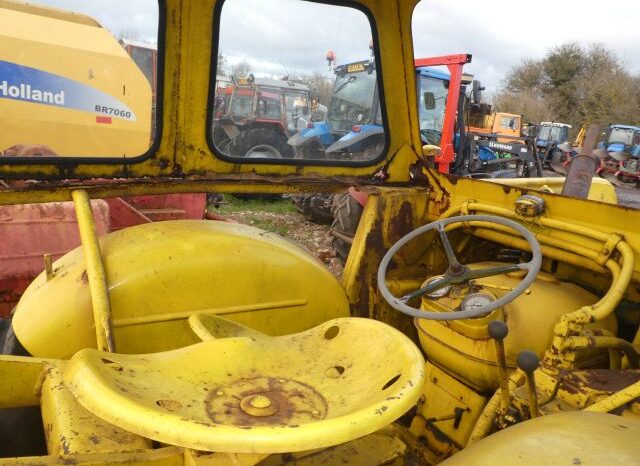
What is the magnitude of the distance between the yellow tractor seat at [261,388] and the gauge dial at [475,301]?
501 mm

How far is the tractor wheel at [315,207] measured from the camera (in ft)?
24.3

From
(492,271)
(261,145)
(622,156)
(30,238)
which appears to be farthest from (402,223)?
(622,156)

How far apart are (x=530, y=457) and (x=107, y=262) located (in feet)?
4.24

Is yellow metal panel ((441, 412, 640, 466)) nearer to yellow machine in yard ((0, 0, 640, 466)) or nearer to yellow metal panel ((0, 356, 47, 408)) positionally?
yellow machine in yard ((0, 0, 640, 466))

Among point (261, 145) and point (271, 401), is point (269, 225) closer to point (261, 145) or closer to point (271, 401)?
point (261, 145)

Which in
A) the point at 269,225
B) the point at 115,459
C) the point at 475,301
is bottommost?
the point at 269,225

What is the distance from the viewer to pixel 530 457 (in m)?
1.10

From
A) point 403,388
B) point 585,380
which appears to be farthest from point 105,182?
point 585,380

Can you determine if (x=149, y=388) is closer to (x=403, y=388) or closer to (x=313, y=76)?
(x=403, y=388)

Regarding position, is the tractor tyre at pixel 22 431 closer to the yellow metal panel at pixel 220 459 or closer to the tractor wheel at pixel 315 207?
the yellow metal panel at pixel 220 459

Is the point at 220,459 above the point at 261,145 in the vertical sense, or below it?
below

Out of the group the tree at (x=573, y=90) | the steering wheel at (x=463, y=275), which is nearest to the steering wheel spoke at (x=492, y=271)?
the steering wheel at (x=463, y=275)

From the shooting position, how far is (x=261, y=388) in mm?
1382

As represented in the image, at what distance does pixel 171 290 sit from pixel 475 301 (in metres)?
1.05
